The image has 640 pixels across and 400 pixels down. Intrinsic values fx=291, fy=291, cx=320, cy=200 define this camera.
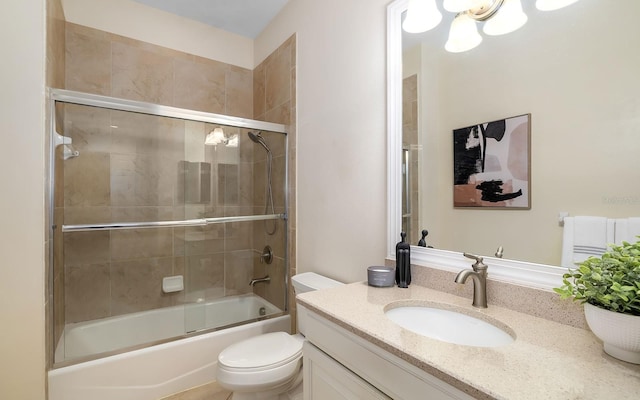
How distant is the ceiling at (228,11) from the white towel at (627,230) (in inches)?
97.1

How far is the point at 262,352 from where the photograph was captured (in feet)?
5.02

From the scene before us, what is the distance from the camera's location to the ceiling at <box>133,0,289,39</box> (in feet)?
7.55

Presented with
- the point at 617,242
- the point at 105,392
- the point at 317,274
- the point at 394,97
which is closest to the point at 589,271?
the point at 617,242

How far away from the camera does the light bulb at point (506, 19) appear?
1.01m

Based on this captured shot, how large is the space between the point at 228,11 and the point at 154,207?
171 cm

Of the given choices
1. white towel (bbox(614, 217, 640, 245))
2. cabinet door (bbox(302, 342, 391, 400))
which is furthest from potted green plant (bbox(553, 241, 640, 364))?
cabinet door (bbox(302, 342, 391, 400))

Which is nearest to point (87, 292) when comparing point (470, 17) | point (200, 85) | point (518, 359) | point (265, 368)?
point (265, 368)

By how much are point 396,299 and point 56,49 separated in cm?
233

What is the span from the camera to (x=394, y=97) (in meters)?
1.42

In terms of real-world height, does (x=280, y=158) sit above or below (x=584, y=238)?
above

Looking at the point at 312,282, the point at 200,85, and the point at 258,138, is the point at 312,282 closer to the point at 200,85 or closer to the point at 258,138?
the point at 258,138

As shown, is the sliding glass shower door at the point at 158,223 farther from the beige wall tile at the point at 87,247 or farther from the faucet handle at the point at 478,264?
the faucet handle at the point at 478,264

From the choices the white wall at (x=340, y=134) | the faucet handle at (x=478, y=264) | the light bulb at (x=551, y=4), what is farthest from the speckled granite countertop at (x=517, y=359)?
the light bulb at (x=551, y=4)

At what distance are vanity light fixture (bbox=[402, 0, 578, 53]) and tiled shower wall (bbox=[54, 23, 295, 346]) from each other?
1.20 meters
